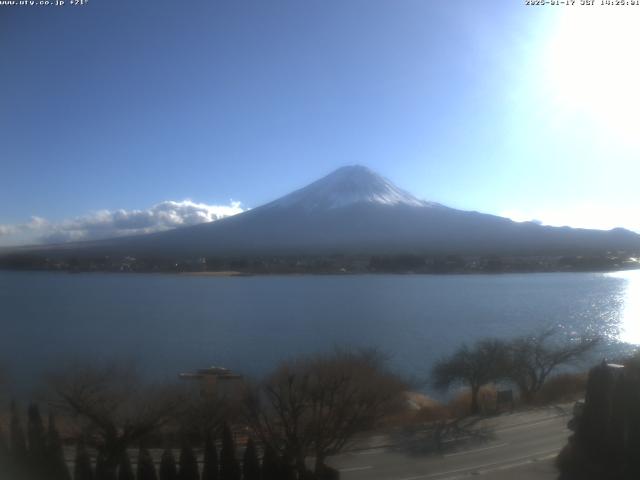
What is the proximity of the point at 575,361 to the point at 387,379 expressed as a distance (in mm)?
3384

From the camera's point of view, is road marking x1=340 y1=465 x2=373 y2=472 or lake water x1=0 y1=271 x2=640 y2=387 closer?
road marking x1=340 y1=465 x2=373 y2=472

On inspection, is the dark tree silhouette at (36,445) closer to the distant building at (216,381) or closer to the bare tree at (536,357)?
the distant building at (216,381)

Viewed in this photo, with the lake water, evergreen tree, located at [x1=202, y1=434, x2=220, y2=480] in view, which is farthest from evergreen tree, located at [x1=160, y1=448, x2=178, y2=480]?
the lake water

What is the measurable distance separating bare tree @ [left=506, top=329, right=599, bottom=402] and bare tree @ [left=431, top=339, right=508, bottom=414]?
0.54 ft

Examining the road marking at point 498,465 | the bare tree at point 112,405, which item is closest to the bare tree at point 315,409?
the road marking at point 498,465

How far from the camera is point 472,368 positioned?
241 inches

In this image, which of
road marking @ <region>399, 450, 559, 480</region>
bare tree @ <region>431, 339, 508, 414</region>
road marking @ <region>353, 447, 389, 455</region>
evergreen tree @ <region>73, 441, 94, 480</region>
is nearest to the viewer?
evergreen tree @ <region>73, 441, 94, 480</region>

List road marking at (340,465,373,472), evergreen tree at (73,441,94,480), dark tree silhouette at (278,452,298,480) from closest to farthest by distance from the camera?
1. evergreen tree at (73,441,94,480)
2. dark tree silhouette at (278,452,298,480)
3. road marking at (340,465,373,472)

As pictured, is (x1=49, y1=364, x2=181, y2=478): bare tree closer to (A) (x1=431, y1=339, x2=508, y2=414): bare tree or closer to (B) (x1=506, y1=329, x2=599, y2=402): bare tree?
(A) (x1=431, y1=339, x2=508, y2=414): bare tree

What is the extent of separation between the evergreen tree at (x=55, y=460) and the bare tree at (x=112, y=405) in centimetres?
22

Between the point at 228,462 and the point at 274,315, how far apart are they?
26.9ft

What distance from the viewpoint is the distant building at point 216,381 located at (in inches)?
180

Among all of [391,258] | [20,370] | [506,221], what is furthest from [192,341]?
[506,221]

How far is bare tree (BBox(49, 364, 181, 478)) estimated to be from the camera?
11.6ft
